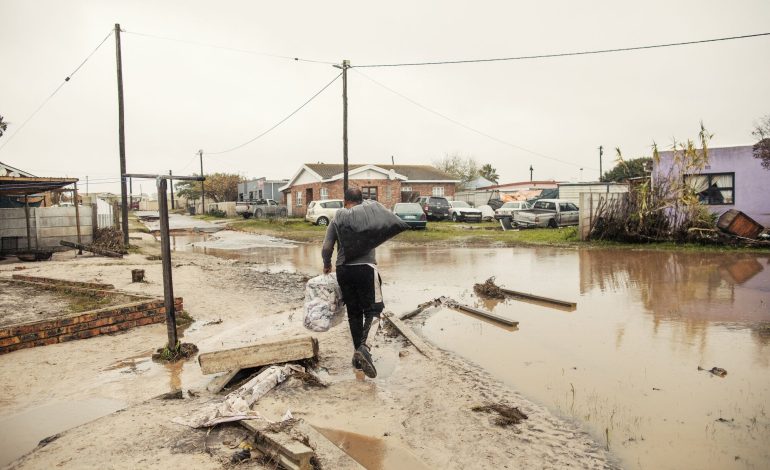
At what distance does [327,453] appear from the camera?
2.99 metres

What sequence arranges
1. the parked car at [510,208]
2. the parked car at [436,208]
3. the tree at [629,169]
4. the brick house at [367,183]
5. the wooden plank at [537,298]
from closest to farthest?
the wooden plank at [537,298] < the parked car at [510,208] < the parked car at [436,208] < the brick house at [367,183] < the tree at [629,169]

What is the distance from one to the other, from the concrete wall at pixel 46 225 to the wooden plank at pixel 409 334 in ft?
42.1

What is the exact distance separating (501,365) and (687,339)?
8.37 feet

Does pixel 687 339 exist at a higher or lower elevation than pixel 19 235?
lower

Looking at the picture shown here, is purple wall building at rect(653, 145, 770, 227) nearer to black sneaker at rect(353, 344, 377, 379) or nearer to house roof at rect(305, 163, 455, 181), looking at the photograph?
black sneaker at rect(353, 344, 377, 379)

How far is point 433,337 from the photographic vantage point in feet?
20.2

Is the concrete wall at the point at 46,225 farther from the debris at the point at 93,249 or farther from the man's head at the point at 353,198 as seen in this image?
the man's head at the point at 353,198

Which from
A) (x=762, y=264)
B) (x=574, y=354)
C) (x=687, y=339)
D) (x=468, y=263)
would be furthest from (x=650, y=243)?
(x=574, y=354)

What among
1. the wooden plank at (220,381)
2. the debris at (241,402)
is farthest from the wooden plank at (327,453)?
the wooden plank at (220,381)

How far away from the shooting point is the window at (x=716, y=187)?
18016 mm

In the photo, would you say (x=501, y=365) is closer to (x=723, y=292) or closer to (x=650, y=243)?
(x=723, y=292)

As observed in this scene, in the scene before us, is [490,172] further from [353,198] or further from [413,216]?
[353,198]

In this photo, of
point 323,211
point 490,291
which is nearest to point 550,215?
point 323,211

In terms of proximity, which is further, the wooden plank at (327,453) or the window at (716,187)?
the window at (716,187)
